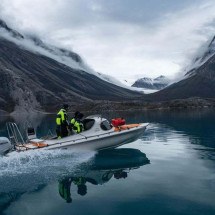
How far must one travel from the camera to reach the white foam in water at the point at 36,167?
20906mm

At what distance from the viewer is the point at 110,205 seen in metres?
16.9

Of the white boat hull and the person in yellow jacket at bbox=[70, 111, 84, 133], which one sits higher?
the person in yellow jacket at bbox=[70, 111, 84, 133]

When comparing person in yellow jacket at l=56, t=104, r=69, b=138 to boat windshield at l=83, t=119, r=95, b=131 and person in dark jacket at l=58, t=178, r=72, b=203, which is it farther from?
person in dark jacket at l=58, t=178, r=72, b=203

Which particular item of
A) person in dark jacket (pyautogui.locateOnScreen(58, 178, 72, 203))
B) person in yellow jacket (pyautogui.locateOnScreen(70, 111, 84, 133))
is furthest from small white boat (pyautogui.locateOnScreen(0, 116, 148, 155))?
person in dark jacket (pyautogui.locateOnScreen(58, 178, 72, 203))

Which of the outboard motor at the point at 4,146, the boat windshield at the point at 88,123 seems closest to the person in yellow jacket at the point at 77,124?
the boat windshield at the point at 88,123

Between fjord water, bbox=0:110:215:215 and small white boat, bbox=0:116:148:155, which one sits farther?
small white boat, bbox=0:116:148:155

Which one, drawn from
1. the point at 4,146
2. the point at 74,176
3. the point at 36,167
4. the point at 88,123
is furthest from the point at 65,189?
the point at 88,123

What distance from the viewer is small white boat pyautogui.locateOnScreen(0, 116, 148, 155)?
2775cm

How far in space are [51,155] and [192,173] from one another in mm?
10280

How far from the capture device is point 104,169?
24406 mm

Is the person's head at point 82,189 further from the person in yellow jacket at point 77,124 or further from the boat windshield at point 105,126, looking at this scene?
the boat windshield at point 105,126

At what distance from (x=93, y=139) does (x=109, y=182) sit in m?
8.06

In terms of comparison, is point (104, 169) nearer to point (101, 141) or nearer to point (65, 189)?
point (65, 189)

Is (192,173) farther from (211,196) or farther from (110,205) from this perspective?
(110,205)
